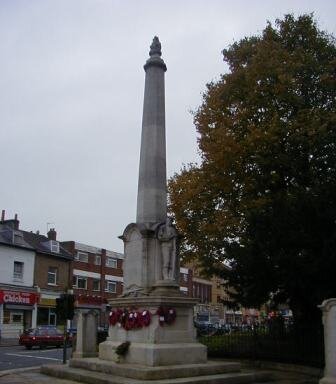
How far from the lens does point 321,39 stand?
25.5 m

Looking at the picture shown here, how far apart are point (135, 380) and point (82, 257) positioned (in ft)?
135

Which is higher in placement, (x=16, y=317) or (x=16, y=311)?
(x=16, y=311)

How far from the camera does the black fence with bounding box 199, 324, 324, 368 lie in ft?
58.0

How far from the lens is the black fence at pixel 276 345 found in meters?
17.7

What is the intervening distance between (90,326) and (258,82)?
12.7 meters

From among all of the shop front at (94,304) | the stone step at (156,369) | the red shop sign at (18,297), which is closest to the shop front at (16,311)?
the red shop sign at (18,297)

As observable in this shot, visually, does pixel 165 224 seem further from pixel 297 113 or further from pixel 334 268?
pixel 297 113

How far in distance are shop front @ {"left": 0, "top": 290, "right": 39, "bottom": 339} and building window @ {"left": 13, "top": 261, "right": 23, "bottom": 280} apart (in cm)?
134

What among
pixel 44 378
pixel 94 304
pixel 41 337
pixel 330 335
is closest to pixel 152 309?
pixel 44 378

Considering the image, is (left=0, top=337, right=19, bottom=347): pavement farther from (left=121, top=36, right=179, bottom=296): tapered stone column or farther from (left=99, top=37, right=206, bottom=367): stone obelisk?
(left=121, top=36, right=179, bottom=296): tapered stone column

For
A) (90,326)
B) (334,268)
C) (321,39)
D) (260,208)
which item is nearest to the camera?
(334,268)

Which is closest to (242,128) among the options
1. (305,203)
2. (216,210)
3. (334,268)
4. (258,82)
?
(258,82)

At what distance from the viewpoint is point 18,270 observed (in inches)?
1759

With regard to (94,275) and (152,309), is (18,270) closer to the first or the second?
(94,275)
